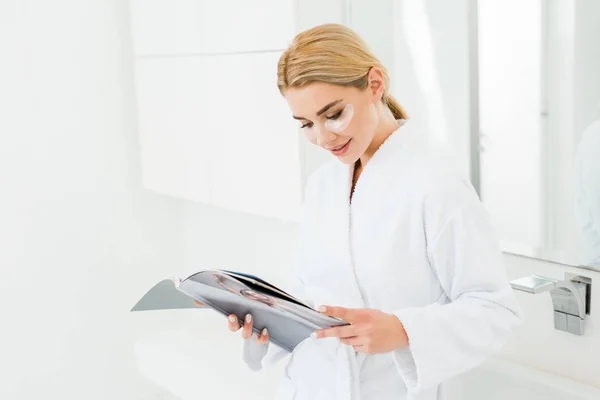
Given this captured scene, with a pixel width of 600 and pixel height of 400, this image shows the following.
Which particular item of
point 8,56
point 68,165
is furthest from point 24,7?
point 68,165

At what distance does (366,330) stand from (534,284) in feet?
1.44

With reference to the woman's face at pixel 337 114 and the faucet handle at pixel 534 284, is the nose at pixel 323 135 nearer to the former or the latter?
the woman's face at pixel 337 114

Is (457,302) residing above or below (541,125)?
below

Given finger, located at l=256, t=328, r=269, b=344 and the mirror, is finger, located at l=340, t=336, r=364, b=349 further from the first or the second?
the mirror

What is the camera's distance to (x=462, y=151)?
69.4 inches

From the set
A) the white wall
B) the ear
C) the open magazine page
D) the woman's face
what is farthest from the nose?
the white wall

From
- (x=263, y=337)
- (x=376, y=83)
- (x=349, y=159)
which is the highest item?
(x=376, y=83)

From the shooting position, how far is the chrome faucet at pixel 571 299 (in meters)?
1.51

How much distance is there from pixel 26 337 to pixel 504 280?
6.45 feet

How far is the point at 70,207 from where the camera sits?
8.89ft

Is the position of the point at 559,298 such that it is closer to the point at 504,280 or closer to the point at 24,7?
the point at 504,280

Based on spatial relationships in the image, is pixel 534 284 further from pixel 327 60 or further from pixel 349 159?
pixel 327 60

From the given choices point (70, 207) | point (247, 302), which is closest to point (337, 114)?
point (247, 302)

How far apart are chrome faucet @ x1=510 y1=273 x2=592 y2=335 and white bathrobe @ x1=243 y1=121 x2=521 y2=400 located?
11.6 inches
